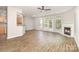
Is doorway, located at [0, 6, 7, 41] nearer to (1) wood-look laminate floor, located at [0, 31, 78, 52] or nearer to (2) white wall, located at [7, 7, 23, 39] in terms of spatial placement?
(2) white wall, located at [7, 7, 23, 39]

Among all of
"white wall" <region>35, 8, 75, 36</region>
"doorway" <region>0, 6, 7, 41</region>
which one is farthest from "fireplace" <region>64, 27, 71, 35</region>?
"doorway" <region>0, 6, 7, 41</region>

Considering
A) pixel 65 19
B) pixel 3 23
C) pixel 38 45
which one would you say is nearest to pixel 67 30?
pixel 65 19

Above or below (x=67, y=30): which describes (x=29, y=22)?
above

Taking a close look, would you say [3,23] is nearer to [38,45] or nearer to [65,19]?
[38,45]

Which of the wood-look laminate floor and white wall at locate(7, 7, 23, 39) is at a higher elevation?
white wall at locate(7, 7, 23, 39)

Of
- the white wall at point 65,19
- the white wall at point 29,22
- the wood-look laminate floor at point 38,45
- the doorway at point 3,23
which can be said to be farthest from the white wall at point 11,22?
the white wall at point 29,22

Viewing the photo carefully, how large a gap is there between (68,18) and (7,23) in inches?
209

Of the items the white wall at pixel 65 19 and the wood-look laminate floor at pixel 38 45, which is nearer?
the wood-look laminate floor at pixel 38 45

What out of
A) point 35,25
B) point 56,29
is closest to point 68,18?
point 56,29

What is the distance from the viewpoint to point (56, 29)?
13195 millimetres

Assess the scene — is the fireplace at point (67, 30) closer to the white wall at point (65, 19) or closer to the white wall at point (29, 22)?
the white wall at point (65, 19)

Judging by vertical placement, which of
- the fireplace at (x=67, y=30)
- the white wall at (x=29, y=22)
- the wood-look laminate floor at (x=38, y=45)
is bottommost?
the wood-look laminate floor at (x=38, y=45)
